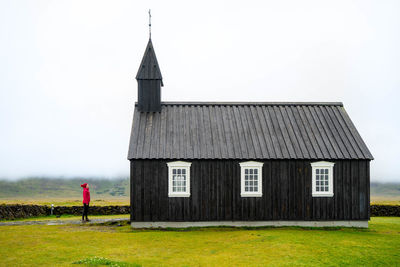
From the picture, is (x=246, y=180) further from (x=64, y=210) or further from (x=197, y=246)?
(x=64, y=210)

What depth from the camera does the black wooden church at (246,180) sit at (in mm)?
26469

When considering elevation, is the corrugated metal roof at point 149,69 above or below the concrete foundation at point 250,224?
above

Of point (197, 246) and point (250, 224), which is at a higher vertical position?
point (197, 246)

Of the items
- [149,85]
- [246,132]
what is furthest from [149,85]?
[246,132]

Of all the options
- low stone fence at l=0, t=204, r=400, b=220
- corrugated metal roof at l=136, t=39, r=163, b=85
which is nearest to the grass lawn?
low stone fence at l=0, t=204, r=400, b=220

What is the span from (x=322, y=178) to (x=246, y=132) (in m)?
5.70

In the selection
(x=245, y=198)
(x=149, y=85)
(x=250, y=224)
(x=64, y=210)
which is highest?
(x=149, y=85)

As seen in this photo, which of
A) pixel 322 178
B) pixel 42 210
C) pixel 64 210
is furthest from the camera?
pixel 64 210

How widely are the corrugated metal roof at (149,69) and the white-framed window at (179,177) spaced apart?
24.1ft

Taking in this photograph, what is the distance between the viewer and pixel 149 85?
101 feet

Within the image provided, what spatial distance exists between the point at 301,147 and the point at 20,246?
681 inches

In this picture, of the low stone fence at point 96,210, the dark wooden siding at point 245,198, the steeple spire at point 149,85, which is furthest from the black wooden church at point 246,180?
the low stone fence at point 96,210

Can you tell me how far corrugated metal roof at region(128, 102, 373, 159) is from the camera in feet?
89.2

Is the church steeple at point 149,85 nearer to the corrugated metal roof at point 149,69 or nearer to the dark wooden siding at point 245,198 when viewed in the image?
the corrugated metal roof at point 149,69
